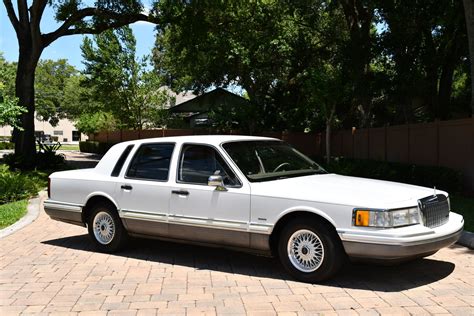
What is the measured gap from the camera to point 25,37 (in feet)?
67.4

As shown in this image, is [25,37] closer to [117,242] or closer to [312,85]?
[312,85]

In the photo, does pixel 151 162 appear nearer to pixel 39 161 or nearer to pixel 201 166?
pixel 201 166

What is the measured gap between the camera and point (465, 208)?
1029 cm

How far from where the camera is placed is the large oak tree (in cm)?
2000

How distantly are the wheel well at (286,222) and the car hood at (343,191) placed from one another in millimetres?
191

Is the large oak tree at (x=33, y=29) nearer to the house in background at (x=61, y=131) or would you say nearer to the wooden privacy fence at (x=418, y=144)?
the wooden privacy fence at (x=418, y=144)

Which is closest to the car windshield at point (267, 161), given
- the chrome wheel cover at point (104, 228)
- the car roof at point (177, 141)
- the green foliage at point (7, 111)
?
the car roof at point (177, 141)

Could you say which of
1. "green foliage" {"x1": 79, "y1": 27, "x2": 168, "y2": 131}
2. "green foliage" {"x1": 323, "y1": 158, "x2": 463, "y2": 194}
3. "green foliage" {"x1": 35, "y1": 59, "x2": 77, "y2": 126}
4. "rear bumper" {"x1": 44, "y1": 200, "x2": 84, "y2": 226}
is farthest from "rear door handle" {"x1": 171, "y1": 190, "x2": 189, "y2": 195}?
"green foliage" {"x1": 35, "y1": 59, "x2": 77, "y2": 126}

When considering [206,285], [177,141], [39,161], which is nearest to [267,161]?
[177,141]

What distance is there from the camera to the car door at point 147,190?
6730 mm

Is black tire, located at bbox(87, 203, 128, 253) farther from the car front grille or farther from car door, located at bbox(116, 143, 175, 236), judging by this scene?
the car front grille

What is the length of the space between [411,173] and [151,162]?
898 centimetres

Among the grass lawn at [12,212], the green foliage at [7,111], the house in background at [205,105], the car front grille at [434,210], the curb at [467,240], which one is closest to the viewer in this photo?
the car front grille at [434,210]

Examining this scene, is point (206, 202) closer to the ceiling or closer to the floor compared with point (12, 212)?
closer to the ceiling
